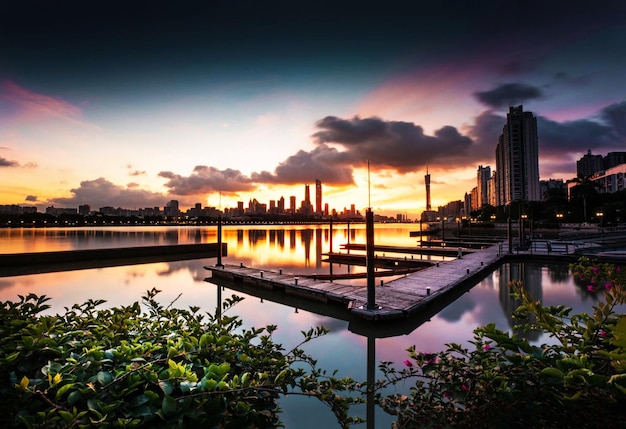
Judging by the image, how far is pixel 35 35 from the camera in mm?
15242

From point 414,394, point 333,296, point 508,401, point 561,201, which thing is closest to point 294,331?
point 333,296

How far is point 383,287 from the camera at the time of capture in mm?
13383

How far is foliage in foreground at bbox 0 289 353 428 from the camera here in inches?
71.6

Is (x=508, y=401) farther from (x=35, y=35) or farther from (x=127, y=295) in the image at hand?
(x=35, y=35)

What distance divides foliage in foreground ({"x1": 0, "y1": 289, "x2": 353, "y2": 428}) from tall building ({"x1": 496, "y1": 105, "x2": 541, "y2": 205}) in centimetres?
15659

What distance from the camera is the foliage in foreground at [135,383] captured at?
5.96 feet

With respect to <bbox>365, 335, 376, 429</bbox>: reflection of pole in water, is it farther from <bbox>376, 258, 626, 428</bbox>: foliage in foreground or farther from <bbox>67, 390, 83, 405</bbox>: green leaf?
<bbox>67, 390, 83, 405</bbox>: green leaf

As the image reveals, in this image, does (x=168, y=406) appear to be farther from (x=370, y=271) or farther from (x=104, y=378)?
(x=370, y=271)

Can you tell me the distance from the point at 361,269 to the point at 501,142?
513ft

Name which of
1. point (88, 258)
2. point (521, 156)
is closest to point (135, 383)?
point (88, 258)

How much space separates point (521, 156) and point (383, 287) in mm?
154537

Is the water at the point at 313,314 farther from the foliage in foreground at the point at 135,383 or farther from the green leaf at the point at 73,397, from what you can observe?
the green leaf at the point at 73,397

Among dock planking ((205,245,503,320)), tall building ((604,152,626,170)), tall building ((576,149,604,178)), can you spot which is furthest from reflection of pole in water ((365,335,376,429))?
tall building ((576,149,604,178))

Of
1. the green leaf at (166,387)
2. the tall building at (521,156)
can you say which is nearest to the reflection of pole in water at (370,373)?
the green leaf at (166,387)
